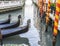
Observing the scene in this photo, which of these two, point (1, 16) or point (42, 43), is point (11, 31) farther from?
point (1, 16)

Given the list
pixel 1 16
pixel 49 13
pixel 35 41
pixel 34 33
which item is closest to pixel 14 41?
pixel 35 41

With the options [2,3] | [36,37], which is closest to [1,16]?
[2,3]

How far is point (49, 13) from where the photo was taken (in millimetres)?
6105

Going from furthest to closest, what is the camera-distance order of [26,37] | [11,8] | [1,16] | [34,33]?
[11,8], [1,16], [34,33], [26,37]

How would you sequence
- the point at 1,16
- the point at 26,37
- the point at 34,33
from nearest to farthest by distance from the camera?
the point at 26,37 < the point at 34,33 < the point at 1,16

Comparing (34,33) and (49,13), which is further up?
(49,13)

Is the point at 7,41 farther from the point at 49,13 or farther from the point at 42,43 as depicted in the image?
the point at 49,13

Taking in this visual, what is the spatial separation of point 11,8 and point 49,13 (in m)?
4.22

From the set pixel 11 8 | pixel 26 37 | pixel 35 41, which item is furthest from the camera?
pixel 11 8

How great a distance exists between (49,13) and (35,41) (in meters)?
1.34

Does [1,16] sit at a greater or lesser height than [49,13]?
lesser

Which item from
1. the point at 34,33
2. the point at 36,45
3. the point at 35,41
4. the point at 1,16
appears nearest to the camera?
the point at 36,45

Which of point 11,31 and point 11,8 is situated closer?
point 11,31

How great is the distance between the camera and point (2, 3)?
9.45 m
